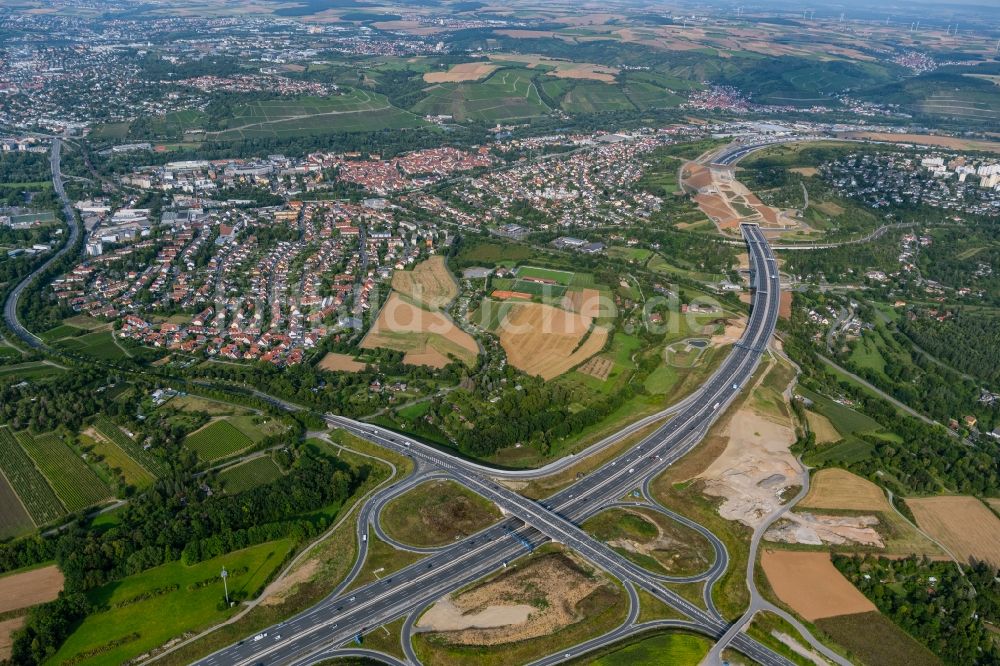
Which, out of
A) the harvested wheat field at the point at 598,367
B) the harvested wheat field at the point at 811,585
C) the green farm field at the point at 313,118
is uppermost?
the green farm field at the point at 313,118

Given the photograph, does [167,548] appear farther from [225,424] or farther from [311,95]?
[311,95]

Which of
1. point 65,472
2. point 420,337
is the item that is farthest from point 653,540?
point 65,472

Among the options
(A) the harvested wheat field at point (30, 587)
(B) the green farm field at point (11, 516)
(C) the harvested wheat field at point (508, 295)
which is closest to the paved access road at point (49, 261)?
(B) the green farm field at point (11, 516)

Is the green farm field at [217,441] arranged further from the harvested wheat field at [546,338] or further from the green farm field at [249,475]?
the harvested wheat field at [546,338]

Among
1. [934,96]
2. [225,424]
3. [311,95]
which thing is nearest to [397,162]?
[311,95]

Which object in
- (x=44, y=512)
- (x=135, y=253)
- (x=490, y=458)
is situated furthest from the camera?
(x=135, y=253)

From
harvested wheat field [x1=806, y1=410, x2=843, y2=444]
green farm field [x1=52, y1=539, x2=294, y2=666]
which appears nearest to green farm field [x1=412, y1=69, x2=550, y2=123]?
harvested wheat field [x1=806, y1=410, x2=843, y2=444]

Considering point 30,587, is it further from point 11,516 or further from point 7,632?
point 11,516
